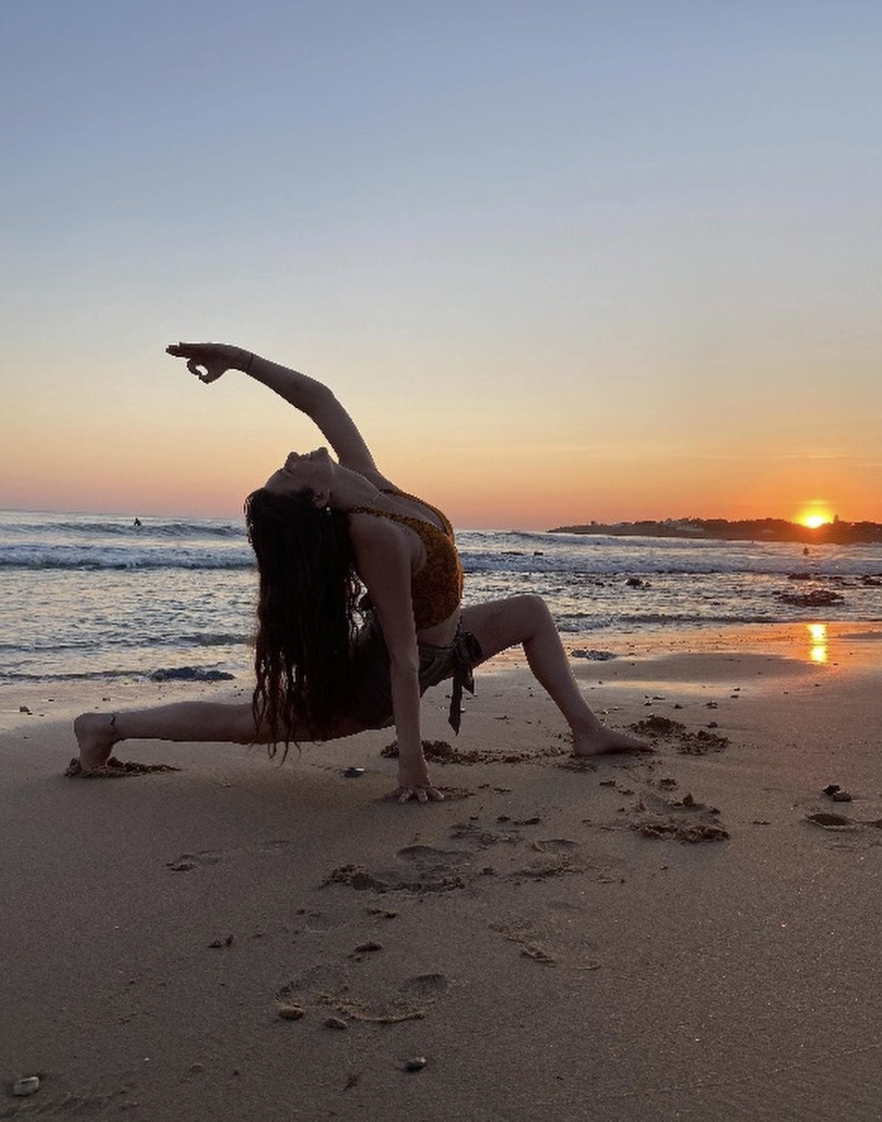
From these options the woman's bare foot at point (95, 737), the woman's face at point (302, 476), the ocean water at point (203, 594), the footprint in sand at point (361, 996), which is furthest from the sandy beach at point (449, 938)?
the ocean water at point (203, 594)

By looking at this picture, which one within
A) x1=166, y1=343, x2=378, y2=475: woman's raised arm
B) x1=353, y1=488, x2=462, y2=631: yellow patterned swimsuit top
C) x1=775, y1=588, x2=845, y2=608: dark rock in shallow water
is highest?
x1=166, y1=343, x2=378, y2=475: woman's raised arm

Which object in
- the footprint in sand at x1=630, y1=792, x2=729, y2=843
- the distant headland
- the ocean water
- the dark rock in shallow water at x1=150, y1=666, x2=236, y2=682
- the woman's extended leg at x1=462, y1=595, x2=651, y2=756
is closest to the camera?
the footprint in sand at x1=630, y1=792, x2=729, y2=843

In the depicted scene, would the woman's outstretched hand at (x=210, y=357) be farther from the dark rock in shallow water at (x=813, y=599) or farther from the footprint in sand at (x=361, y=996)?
the dark rock in shallow water at (x=813, y=599)

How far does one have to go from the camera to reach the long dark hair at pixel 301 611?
11.2 ft

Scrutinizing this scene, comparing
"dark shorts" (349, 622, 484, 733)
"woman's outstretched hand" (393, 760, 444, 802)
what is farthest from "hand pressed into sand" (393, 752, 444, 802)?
"dark shorts" (349, 622, 484, 733)

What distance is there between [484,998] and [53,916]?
1.07 metres

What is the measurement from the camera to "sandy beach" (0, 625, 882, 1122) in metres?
1.71

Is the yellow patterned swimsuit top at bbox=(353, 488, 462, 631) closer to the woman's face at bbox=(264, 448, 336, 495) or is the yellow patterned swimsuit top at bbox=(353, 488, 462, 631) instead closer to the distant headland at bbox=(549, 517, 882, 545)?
the woman's face at bbox=(264, 448, 336, 495)

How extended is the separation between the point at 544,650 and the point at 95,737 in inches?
67.6

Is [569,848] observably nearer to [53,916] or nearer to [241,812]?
[241,812]

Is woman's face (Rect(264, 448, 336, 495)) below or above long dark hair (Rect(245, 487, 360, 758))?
above

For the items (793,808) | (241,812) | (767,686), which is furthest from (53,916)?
(767,686)

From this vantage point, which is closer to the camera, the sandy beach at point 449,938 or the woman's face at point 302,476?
the sandy beach at point 449,938

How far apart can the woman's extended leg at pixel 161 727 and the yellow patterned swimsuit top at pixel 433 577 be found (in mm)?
498
